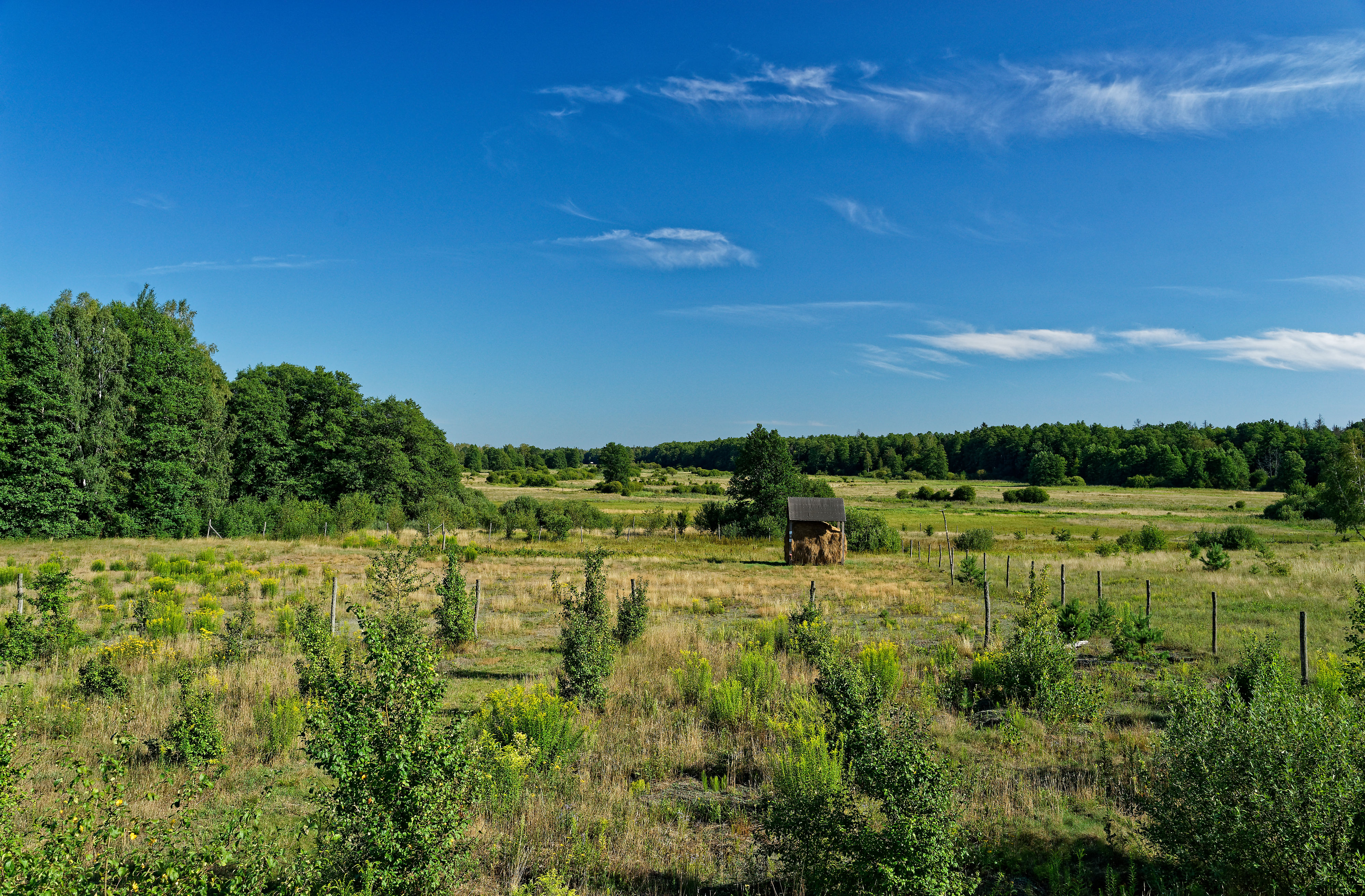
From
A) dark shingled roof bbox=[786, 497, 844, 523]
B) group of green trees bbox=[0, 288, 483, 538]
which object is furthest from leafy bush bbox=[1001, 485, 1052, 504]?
group of green trees bbox=[0, 288, 483, 538]

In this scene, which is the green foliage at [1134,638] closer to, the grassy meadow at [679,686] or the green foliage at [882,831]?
the grassy meadow at [679,686]

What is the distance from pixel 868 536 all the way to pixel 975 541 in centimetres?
792

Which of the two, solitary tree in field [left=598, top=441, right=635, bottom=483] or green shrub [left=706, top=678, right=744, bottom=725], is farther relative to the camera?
solitary tree in field [left=598, top=441, right=635, bottom=483]

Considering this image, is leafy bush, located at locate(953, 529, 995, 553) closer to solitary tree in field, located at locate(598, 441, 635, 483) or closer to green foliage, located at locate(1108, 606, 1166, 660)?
green foliage, located at locate(1108, 606, 1166, 660)

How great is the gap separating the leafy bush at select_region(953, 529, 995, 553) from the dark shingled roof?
12999mm

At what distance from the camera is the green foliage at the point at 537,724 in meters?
8.83

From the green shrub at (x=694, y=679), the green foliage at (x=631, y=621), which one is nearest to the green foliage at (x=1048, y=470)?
the green foliage at (x=631, y=621)

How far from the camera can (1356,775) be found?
521 centimetres

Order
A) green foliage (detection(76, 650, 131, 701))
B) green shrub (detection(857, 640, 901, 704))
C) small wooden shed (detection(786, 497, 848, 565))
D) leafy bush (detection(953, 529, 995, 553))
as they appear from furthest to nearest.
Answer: leafy bush (detection(953, 529, 995, 553)), small wooden shed (detection(786, 497, 848, 565)), green shrub (detection(857, 640, 901, 704)), green foliage (detection(76, 650, 131, 701))

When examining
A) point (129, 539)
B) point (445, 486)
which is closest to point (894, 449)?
point (445, 486)

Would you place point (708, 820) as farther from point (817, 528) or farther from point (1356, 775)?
point (817, 528)

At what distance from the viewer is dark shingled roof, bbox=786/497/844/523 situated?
37500 millimetres

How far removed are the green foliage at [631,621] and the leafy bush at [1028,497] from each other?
87.1 metres

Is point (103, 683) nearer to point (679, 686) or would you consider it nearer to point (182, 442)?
point (679, 686)
